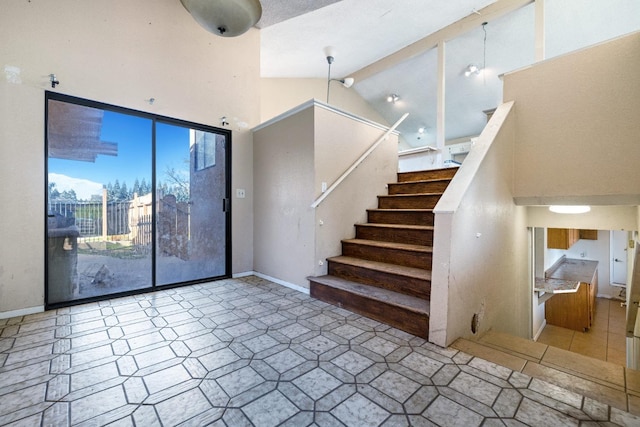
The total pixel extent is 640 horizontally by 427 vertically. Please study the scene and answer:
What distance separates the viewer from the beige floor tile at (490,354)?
1755 mm

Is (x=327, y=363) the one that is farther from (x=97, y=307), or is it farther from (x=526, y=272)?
(x=526, y=272)

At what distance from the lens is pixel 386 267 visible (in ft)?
9.14

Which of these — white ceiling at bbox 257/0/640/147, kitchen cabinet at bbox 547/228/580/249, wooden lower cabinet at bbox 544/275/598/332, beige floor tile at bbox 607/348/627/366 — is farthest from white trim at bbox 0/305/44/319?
wooden lower cabinet at bbox 544/275/598/332

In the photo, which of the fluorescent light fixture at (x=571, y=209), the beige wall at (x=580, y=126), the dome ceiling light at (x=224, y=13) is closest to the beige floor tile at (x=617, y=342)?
the fluorescent light fixture at (x=571, y=209)

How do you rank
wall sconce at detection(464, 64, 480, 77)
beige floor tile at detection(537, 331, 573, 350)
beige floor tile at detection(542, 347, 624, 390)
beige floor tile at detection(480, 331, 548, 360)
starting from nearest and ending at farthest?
beige floor tile at detection(542, 347, 624, 390) → beige floor tile at detection(480, 331, 548, 360) → beige floor tile at detection(537, 331, 573, 350) → wall sconce at detection(464, 64, 480, 77)

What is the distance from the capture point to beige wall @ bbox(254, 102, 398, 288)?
3.22m

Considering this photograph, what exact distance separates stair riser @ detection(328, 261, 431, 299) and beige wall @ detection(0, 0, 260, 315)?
1.68 m

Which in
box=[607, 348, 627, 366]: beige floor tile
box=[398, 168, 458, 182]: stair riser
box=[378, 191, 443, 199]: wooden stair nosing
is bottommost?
box=[607, 348, 627, 366]: beige floor tile

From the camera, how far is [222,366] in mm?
1709

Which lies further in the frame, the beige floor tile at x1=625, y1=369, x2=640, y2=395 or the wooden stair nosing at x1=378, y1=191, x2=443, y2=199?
the wooden stair nosing at x1=378, y1=191, x2=443, y2=199

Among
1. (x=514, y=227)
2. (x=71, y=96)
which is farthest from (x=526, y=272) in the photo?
(x=71, y=96)

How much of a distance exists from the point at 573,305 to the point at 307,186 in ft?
18.1

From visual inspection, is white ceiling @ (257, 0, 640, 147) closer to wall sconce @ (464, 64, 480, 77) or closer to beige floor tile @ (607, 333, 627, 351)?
wall sconce @ (464, 64, 480, 77)

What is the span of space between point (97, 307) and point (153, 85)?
2.52 m
